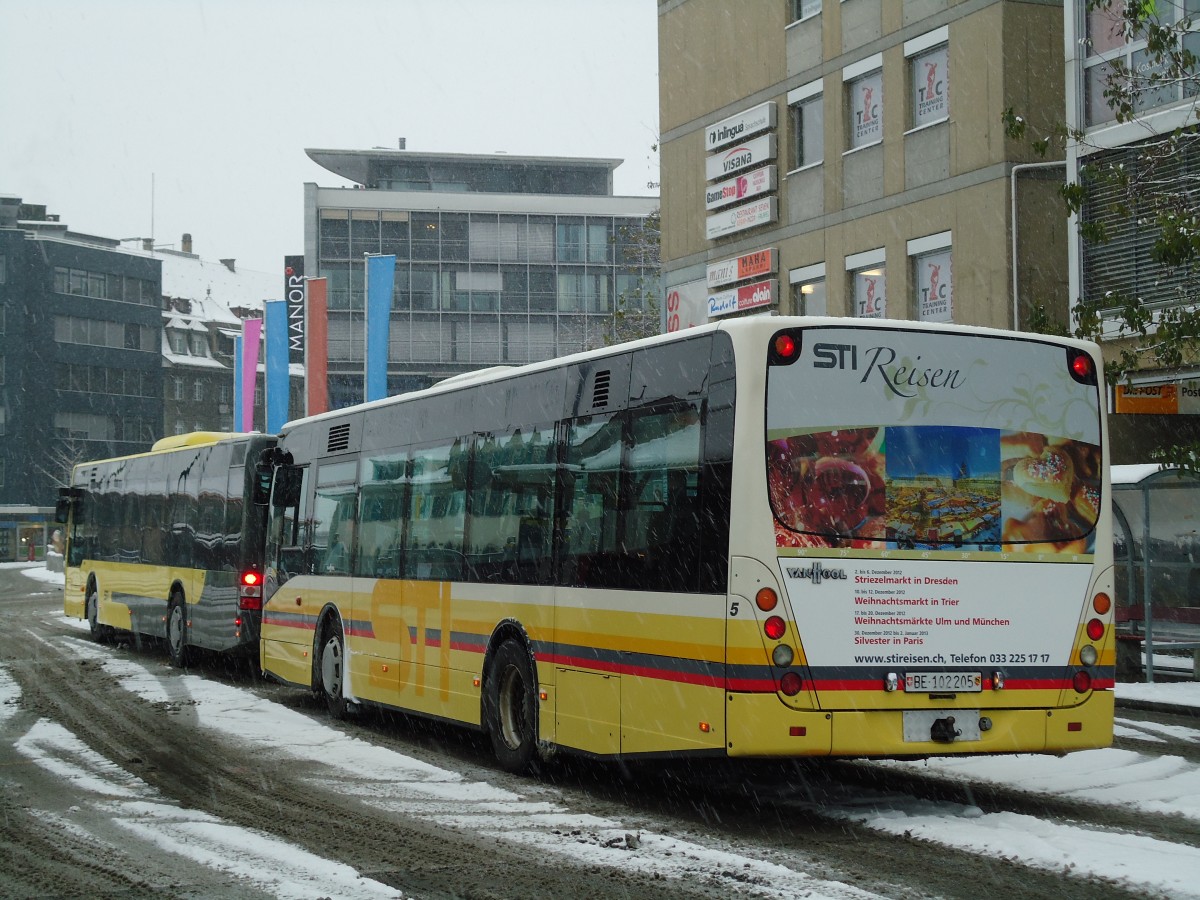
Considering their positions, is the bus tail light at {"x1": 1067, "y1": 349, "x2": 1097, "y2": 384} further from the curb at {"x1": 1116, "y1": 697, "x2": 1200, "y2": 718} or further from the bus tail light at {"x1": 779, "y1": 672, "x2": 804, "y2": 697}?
the curb at {"x1": 1116, "y1": 697, "x2": 1200, "y2": 718}

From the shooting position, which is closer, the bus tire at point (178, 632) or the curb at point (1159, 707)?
the curb at point (1159, 707)

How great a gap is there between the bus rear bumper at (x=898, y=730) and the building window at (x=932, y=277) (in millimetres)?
17292

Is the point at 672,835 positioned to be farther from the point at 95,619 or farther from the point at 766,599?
the point at 95,619

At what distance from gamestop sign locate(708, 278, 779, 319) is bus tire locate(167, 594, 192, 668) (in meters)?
13.1

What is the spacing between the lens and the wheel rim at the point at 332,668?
51.1ft

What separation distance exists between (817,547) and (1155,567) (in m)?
11.5

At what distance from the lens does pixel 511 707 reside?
11820 mm

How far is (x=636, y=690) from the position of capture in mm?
9953

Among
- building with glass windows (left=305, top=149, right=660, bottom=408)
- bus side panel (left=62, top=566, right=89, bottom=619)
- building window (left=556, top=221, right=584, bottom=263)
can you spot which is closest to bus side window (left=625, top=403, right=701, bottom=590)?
bus side panel (left=62, top=566, right=89, bottom=619)

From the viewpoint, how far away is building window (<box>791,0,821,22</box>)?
30203 mm

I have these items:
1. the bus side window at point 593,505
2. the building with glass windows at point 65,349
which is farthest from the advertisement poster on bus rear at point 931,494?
the building with glass windows at point 65,349

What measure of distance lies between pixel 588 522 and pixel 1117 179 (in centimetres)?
754

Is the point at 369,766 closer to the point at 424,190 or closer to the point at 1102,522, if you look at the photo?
the point at 1102,522

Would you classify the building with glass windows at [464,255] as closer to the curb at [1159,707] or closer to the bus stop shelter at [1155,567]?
the bus stop shelter at [1155,567]
